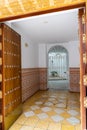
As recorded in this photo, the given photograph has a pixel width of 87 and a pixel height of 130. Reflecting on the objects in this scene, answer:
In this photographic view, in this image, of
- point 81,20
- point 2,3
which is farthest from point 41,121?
point 2,3

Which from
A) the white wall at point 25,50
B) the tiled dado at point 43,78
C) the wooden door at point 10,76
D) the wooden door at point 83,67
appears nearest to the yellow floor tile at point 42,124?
the wooden door at point 10,76

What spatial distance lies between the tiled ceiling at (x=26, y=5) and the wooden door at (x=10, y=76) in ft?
1.54

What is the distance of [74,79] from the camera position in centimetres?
574

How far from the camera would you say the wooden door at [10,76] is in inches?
90.9

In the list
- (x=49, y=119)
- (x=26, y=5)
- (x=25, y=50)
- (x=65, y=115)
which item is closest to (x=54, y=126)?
(x=49, y=119)

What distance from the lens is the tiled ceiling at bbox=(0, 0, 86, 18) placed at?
1675 millimetres

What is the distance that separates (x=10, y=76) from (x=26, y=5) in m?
1.33

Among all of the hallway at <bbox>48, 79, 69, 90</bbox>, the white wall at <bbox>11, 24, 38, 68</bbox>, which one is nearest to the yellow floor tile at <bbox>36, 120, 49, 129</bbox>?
the white wall at <bbox>11, 24, 38, 68</bbox>

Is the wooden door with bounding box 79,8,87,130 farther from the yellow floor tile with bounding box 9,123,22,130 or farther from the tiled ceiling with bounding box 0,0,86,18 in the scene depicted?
the yellow floor tile with bounding box 9,123,22,130

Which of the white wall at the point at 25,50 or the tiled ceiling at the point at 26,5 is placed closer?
Result: the tiled ceiling at the point at 26,5

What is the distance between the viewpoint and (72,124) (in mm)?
2555

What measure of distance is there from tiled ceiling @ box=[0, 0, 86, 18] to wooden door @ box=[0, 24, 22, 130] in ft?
1.54

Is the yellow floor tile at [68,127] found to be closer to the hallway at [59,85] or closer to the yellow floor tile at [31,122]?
the yellow floor tile at [31,122]

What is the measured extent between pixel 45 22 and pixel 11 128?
2421mm
